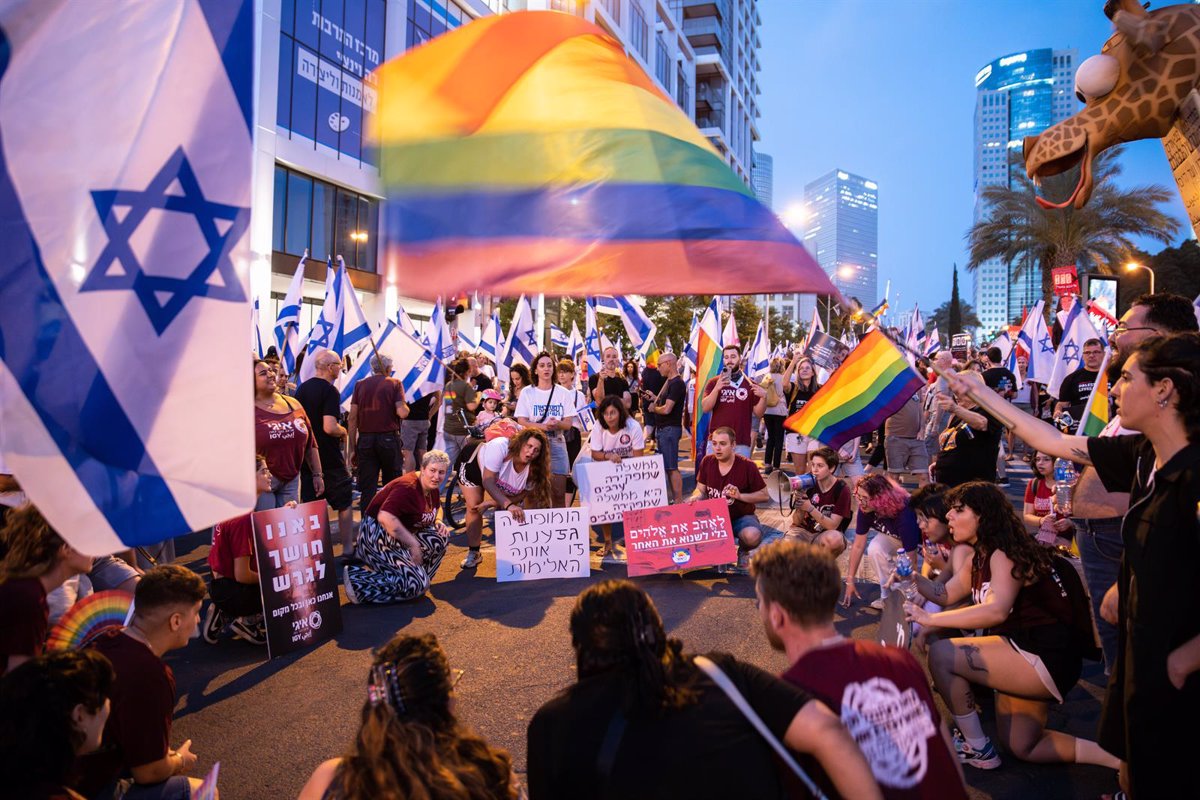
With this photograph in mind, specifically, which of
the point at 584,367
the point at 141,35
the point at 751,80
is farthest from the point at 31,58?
the point at 751,80

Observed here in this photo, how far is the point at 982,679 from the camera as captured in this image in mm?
3816

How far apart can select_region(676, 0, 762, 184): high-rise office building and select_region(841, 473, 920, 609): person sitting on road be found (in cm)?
6496

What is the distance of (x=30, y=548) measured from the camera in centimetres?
339

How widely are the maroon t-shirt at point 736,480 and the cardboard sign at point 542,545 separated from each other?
1.28 m

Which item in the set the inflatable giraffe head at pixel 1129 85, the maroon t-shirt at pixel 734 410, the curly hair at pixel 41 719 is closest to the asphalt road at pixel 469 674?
the curly hair at pixel 41 719

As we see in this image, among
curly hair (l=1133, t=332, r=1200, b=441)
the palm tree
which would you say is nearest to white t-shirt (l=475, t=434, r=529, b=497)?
curly hair (l=1133, t=332, r=1200, b=441)

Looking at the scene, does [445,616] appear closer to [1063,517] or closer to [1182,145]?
[1063,517]

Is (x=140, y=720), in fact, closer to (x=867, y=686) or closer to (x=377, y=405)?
(x=867, y=686)

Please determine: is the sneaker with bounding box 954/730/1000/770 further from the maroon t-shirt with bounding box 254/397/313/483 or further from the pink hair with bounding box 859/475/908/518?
the maroon t-shirt with bounding box 254/397/313/483

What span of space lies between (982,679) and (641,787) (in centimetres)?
267

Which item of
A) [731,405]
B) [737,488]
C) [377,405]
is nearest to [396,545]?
[377,405]

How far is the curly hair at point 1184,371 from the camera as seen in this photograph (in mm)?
2604

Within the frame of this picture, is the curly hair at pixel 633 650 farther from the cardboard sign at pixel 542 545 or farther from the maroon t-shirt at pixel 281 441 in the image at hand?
the cardboard sign at pixel 542 545

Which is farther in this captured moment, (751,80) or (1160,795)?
(751,80)
